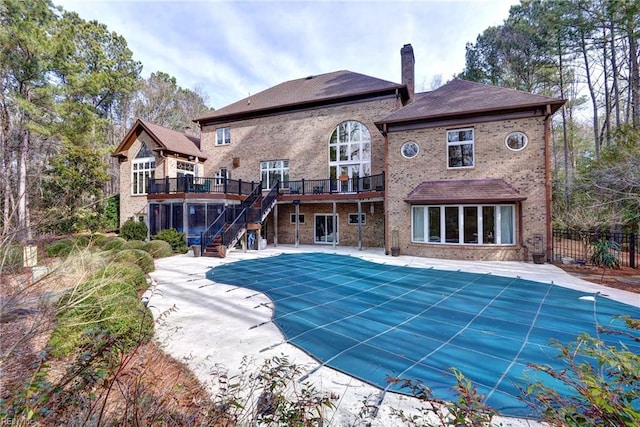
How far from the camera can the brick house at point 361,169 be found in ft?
38.8

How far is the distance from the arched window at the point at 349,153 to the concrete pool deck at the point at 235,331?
27.9ft

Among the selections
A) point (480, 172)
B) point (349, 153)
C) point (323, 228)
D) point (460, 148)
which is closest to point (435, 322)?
point (480, 172)

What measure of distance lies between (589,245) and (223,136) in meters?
21.3

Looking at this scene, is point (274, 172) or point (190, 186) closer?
point (190, 186)

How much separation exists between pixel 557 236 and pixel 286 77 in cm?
2068

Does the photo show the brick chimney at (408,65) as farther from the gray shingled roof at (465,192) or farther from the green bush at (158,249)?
the green bush at (158,249)

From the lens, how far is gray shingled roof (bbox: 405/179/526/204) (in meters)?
11.5

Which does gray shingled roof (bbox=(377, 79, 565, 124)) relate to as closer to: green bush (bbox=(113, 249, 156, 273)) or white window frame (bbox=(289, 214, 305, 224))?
white window frame (bbox=(289, 214, 305, 224))

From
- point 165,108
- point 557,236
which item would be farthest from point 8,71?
point 557,236

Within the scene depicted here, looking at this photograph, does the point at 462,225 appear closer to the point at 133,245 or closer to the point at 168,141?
the point at 133,245

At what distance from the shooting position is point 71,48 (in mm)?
16062

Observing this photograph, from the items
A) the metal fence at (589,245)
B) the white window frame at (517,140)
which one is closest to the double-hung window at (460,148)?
the white window frame at (517,140)

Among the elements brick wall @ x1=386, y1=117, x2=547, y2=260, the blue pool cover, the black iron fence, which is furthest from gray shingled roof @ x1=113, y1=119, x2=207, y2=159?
brick wall @ x1=386, y1=117, x2=547, y2=260

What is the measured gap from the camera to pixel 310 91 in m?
19.0
